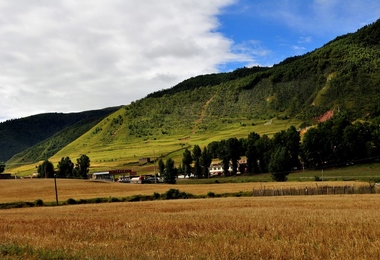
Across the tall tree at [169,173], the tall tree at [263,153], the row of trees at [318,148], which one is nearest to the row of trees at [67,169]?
the tall tree at [169,173]

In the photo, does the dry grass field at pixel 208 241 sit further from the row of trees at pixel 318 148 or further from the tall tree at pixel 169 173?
the tall tree at pixel 169 173

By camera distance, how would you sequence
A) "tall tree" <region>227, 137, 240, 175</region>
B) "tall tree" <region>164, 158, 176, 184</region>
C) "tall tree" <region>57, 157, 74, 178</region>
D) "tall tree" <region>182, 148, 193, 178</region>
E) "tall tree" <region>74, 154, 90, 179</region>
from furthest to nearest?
"tall tree" <region>57, 157, 74, 178</region> < "tall tree" <region>74, 154, 90, 179</region> < "tall tree" <region>182, 148, 193, 178</region> < "tall tree" <region>227, 137, 240, 175</region> < "tall tree" <region>164, 158, 176, 184</region>

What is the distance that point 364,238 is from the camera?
47.7ft

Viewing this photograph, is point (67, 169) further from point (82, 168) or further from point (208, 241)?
point (208, 241)

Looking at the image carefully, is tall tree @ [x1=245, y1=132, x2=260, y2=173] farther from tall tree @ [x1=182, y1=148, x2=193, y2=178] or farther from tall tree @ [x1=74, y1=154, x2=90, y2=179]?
tall tree @ [x1=74, y1=154, x2=90, y2=179]

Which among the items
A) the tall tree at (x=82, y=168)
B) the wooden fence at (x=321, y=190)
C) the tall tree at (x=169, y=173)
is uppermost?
the tall tree at (x=82, y=168)

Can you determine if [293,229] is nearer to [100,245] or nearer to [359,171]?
[100,245]

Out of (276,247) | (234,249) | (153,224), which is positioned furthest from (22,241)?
(276,247)

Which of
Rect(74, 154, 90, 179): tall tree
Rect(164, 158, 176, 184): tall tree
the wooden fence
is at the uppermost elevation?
Rect(74, 154, 90, 179): tall tree

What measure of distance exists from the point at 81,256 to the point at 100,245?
2522mm

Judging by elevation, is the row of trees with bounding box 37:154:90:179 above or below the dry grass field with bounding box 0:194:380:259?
above

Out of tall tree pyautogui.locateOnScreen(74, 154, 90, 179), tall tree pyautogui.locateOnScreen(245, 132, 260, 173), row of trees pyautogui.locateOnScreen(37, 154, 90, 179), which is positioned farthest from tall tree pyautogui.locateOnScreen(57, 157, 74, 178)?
tall tree pyautogui.locateOnScreen(245, 132, 260, 173)

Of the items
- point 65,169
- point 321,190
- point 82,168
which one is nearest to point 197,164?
point 82,168

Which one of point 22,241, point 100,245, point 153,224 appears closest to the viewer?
point 100,245
